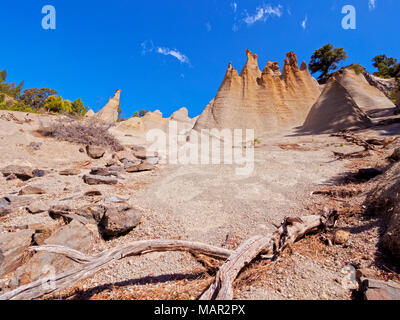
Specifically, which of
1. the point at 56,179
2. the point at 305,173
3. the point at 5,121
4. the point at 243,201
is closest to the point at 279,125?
the point at 305,173

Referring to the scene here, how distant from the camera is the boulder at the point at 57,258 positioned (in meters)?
1.80

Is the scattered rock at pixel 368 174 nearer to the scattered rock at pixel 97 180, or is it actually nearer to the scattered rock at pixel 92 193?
the scattered rock at pixel 92 193

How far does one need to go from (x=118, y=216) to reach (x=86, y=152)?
20.7ft

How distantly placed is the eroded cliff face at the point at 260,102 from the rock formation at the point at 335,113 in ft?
17.8

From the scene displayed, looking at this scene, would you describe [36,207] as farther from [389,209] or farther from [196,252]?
[389,209]

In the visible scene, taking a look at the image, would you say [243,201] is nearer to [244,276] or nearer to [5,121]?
[244,276]

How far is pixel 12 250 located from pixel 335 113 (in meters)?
17.3

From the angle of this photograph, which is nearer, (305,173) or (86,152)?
(305,173)

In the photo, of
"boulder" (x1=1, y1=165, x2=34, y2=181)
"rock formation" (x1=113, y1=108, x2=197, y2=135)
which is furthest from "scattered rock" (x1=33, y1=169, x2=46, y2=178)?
"rock formation" (x1=113, y1=108, x2=197, y2=135)

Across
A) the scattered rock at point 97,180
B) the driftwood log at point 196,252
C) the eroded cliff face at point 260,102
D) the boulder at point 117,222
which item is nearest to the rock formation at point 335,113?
the eroded cliff face at point 260,102

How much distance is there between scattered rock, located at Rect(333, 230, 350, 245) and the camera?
6.97ft

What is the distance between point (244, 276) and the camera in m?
1.70

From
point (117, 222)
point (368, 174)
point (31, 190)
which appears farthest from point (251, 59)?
point (117, 222)
